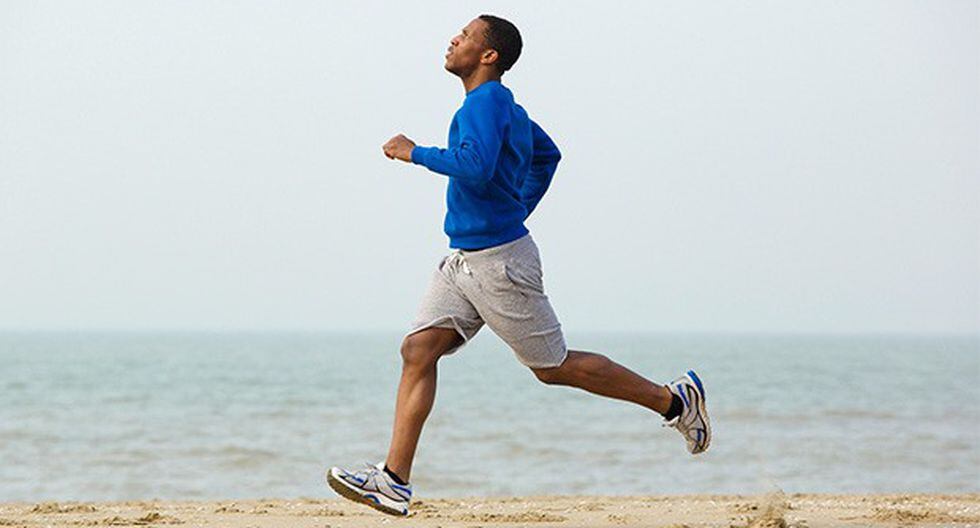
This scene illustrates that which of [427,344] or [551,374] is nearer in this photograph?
[427,344]

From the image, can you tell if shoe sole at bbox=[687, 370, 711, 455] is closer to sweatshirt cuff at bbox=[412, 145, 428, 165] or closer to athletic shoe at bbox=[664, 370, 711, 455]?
athletic shoe at bbox=[664, 370, 711, 455]

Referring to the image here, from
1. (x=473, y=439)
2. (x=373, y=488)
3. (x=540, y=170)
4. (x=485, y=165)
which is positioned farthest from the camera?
(x=473, y=439)

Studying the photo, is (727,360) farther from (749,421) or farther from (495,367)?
(749,421)

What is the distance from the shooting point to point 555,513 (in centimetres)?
615

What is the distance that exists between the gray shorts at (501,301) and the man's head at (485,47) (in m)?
0.65

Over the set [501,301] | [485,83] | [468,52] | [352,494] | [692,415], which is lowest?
[352,494]

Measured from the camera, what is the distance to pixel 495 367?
127 feet

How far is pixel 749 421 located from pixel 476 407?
14.7 feet

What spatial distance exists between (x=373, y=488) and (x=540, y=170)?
4.55 feet

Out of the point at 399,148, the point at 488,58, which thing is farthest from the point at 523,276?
the point at 488,58

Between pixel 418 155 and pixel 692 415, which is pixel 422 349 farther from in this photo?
pixel 692 415

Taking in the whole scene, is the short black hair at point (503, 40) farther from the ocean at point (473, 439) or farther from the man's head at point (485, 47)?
the ocean at point (473, 439)

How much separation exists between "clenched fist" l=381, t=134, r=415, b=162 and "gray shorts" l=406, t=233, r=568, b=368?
449mm

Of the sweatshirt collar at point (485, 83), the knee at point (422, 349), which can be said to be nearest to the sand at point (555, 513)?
the knee at point (422, 349)
